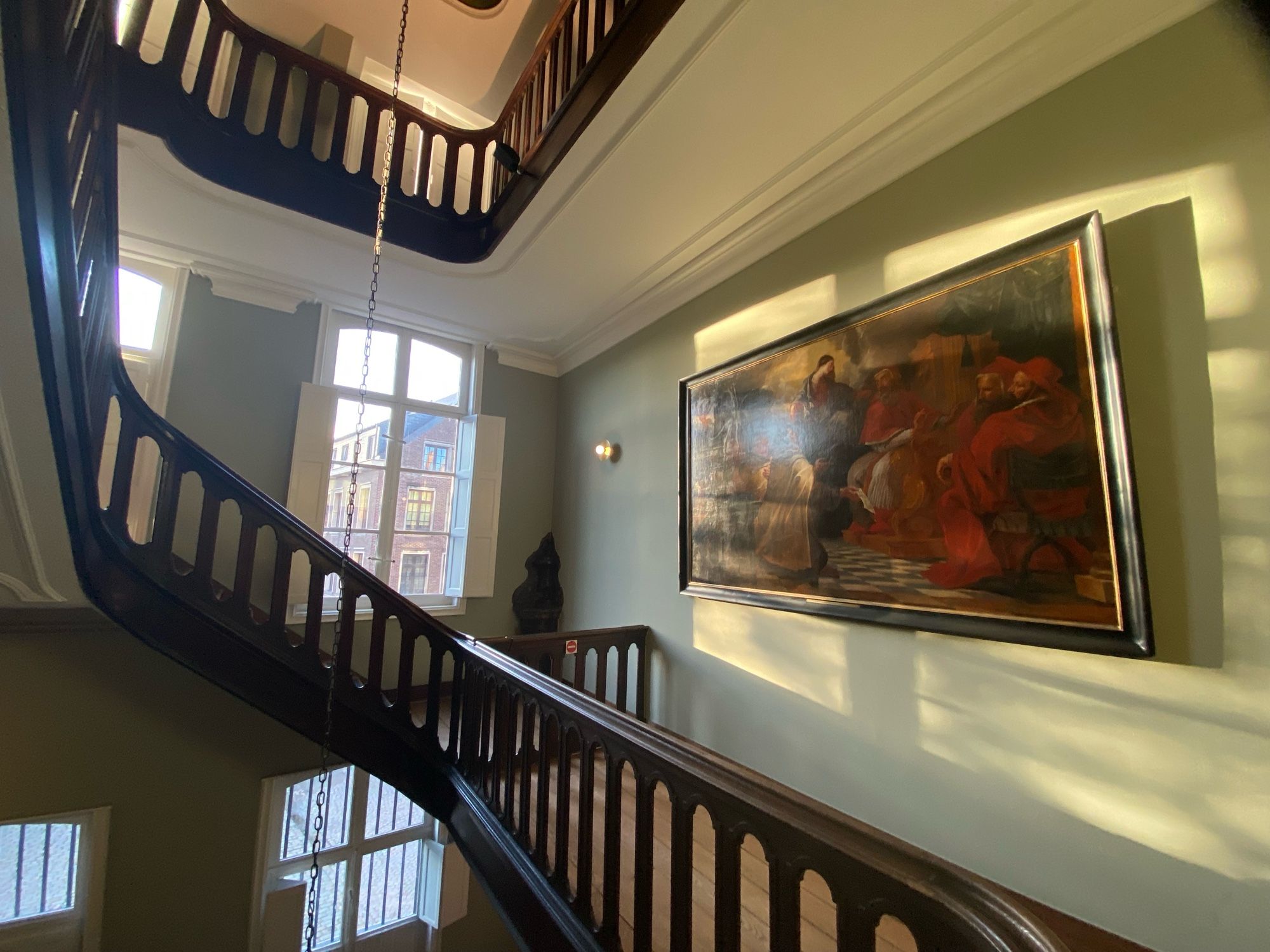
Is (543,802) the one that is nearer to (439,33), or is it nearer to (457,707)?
(457,707)

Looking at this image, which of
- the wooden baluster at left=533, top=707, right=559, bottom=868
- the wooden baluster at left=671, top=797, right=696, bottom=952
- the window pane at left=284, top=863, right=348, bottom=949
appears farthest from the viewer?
the window pane at left=284, top=863, right=348, bottom=949

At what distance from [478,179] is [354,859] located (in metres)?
5.01

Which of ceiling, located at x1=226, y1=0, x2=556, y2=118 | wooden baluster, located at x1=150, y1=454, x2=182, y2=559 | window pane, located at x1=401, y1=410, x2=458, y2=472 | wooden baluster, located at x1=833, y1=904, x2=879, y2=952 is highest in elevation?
ceiling, located at x1=226, y1=0, x2=556, y2=118

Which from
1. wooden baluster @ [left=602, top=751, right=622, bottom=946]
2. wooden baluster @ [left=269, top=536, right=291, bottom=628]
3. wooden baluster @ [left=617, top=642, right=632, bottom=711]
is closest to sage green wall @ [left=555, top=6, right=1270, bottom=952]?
wooden baluster @ [left=617, top=642, right=632, bottom=711]

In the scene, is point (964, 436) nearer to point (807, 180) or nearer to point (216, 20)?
point (807, 180)

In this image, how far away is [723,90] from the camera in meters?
2.20

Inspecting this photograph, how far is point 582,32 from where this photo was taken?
8.66 ft

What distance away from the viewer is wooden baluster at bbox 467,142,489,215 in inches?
138

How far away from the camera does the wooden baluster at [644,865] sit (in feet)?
4.61

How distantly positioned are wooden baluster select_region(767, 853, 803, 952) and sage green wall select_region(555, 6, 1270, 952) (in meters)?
1.24

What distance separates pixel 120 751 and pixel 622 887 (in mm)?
3220

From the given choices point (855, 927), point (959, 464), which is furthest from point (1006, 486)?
point (855, 927)

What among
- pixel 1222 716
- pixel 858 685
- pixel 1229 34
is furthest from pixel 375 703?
pixel 1229 34

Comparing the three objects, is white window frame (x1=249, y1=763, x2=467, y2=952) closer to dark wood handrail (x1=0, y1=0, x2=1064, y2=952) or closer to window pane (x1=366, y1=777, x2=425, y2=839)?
window pane (x1=366, y1=777, x2=425, y2=839)
